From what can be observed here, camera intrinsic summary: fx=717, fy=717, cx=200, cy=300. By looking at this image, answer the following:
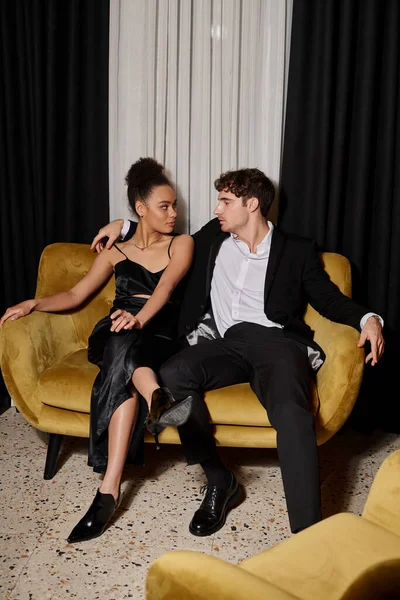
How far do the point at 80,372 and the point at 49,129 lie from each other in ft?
4.15

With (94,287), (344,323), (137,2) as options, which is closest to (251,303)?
(344,323)

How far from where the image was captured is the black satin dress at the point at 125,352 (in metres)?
2.51

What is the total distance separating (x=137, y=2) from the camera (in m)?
3.19

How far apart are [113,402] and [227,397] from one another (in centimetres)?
40

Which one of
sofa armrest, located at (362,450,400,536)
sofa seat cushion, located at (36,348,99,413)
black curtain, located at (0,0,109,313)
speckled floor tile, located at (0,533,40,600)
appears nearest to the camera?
sofa armrest, located at (362,450,400,536)

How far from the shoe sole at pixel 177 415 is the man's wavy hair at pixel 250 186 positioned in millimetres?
928

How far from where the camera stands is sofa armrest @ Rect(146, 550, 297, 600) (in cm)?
113

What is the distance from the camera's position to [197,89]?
3.25 meters

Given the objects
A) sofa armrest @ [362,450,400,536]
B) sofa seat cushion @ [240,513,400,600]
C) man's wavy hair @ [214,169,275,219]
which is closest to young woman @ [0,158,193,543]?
A: man's wavy hair @ [214,169,275,219]

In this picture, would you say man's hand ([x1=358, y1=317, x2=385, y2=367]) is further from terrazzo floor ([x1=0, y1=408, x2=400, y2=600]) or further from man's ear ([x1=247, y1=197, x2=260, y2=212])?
man's ear ([x1=247, y1=197, x2=260, y2=212])

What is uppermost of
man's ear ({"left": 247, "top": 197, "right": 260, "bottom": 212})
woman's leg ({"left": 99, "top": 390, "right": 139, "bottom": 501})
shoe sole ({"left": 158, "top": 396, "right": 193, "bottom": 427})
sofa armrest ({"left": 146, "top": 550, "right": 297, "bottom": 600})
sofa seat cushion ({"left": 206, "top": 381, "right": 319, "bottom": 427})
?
man's ear ({"left": 247, "top": 197, "right": 260, "bottom": 212})

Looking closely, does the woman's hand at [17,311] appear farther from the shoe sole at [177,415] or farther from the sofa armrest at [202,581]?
the sofa armrest at [202,581]

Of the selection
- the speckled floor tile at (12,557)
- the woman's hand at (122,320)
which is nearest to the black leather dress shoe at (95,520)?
→ the speckled floor tile at (12,557)

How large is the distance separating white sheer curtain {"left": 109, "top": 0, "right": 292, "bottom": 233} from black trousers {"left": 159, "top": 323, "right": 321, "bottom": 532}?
2.91ft
